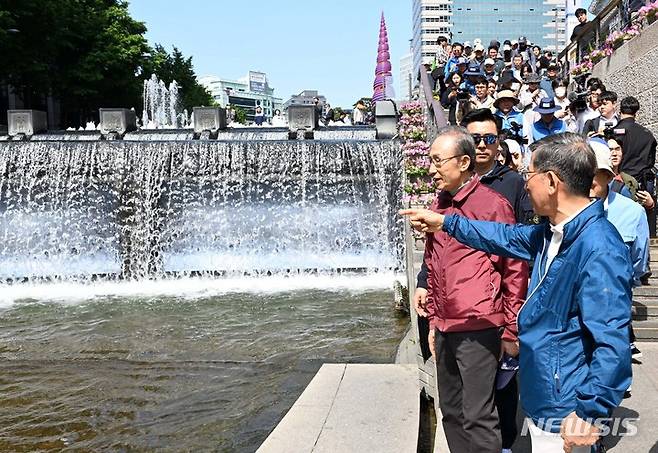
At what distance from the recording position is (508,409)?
3500 mm

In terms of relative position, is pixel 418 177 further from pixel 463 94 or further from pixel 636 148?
pixel 463 94

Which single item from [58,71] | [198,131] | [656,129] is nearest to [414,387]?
[656,129]

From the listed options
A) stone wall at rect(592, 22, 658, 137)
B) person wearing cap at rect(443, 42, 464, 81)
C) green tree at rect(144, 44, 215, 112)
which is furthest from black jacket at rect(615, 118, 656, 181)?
green tree at rect(144, 44, 215, 112)

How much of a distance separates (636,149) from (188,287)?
7643 millimetres

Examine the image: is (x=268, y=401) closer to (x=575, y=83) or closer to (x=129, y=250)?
(x=129, y=250)

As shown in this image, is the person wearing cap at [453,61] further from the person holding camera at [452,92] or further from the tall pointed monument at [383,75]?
the tall pointed monument at [383,75]

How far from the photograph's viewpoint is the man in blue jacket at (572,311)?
7.32 feet

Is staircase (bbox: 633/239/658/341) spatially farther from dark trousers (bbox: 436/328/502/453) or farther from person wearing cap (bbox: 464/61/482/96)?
person wearing cap (bbox: 464/61/482/96)

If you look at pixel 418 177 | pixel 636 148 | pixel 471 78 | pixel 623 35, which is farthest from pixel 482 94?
pixel 623 35

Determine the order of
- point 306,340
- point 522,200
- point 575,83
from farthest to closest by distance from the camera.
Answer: point 575,83 → point 306,340 → point 522,200

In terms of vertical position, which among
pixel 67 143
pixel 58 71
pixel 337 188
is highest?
pixel 58 71

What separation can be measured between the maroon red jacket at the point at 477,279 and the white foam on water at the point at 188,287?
817 cm

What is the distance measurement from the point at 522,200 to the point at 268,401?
10.4ft

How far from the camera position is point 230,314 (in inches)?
389
